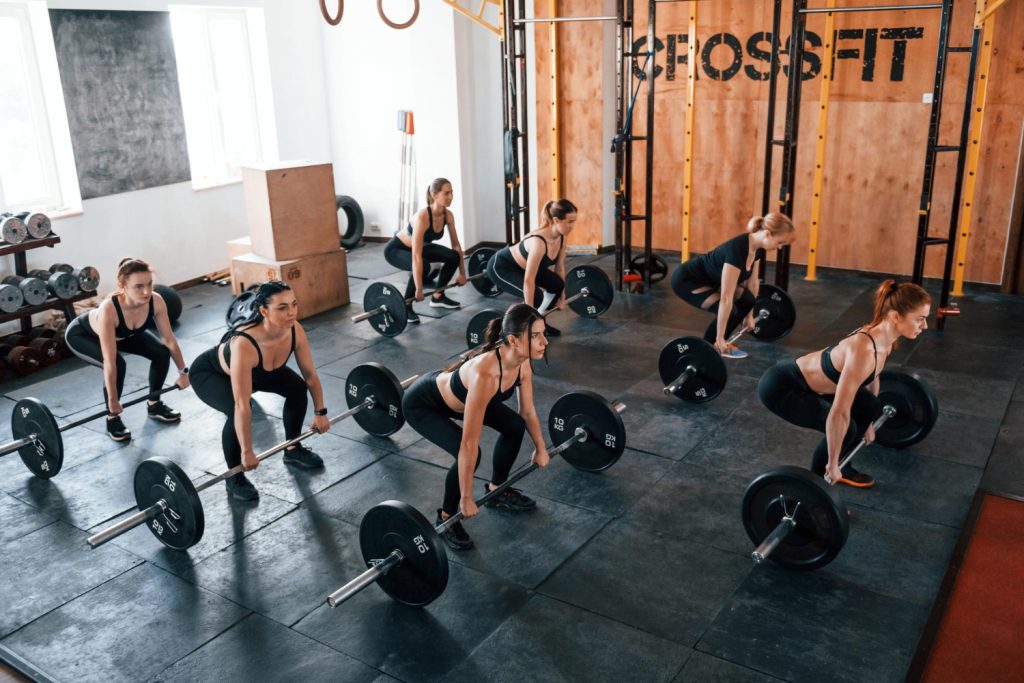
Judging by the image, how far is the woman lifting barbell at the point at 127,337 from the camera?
4.29 m

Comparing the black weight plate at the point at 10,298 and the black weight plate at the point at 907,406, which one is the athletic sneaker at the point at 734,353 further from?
the black weight plate at the point at 10,298

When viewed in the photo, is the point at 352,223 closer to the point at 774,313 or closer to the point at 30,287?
the point at 30,287

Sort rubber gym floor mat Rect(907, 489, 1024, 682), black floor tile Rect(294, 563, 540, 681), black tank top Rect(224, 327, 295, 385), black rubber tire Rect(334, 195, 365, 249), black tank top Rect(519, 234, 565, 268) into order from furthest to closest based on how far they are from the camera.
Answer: black rubber tire Rect(334, 195, 365, 249)
black tank top Rect(519, 234, 565, 268)
black tank top Rect(224, 327, 295, 385)
black floor tile Rect(294, 563, 540, 681)
rubber gym floor mat Rect(907, 489, 1024, 682)

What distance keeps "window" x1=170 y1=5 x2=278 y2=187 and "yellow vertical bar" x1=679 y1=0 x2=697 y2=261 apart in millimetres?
3695

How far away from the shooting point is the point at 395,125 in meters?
8.48

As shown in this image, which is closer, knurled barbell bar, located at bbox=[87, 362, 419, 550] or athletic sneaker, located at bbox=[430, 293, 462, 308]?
knurled barbell bar, located at bbox=[87, 362, 419, 550]

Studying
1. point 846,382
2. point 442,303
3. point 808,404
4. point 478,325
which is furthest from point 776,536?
point 442,303

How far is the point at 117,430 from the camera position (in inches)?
182

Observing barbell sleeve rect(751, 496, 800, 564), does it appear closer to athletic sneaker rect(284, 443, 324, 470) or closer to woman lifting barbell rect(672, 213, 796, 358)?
woman lifting barbell rect(672, 213, 796, 358)

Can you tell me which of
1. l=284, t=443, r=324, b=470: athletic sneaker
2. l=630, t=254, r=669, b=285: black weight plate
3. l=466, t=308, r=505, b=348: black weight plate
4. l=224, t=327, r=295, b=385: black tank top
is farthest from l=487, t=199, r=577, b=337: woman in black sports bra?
l=224, t=327, r=295, b=385: black tank top

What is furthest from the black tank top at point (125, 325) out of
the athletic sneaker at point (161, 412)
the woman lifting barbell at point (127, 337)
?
the athletic sneaker at point (161, 412)

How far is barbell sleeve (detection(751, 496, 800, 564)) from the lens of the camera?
9.85 ft

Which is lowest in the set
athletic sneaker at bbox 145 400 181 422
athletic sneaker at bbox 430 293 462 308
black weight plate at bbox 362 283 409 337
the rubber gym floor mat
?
the rubber gym floor mat

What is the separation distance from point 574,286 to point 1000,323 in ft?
9.44
